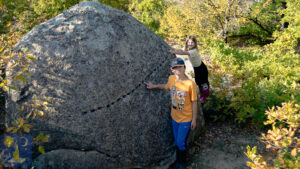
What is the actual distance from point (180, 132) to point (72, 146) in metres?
1.45

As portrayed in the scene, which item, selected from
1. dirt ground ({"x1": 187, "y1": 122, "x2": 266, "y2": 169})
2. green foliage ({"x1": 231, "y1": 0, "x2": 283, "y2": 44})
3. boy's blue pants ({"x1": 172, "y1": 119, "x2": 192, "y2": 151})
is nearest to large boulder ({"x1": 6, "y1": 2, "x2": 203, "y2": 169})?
boy's blue pants ({"x1": 172, "y1": 119, "x2": 192, "y2": 151})

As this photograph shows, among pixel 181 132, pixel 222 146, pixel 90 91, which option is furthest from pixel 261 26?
pixel 90 91

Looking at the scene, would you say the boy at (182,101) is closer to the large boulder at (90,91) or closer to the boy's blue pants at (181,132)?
the boy's blue pants at (181,132)

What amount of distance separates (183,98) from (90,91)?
1206 millimetres

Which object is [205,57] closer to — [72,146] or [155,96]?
[155,96]

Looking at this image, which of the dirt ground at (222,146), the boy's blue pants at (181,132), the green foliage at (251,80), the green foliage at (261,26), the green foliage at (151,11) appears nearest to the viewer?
the boy's blue pants at (181,132)

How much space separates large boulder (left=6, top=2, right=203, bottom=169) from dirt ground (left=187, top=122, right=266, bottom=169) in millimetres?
957

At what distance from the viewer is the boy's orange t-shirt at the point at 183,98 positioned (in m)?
2.89

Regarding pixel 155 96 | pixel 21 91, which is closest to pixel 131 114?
pixel 155 96

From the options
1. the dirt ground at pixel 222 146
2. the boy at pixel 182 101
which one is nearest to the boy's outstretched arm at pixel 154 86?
the boy at pixel 182 101

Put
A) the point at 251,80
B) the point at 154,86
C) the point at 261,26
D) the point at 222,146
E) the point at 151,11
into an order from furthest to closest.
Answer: the point at 151,11, the point at 261,26, the point at 251,80, the point at 222,146, the point at 154,86

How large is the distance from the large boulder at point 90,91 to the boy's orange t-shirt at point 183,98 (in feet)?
1.24

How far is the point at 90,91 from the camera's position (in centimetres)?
288

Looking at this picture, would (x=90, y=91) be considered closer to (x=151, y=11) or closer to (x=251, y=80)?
(x=251, y=80)
